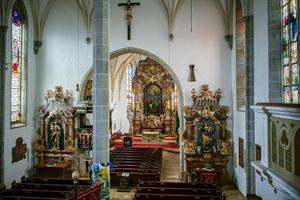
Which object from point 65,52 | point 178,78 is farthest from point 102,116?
point 65,52

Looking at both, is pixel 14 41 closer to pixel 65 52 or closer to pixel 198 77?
pixel 65 52

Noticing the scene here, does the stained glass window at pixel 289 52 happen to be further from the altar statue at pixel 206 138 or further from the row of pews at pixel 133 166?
the row of pews at pixel 133 166

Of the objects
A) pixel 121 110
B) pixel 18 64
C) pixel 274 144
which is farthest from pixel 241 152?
pixel 121 110

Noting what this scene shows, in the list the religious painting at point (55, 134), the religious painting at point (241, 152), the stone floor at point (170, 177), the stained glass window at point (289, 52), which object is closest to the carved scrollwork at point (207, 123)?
the religious painting at point (241, 152)

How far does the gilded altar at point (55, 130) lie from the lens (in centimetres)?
1662

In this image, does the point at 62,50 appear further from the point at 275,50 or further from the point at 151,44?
the point at 275,50

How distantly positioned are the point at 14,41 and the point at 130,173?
8.79 metres

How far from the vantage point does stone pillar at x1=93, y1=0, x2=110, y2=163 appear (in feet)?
31.5

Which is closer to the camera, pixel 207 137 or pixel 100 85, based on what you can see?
pixel 100 85

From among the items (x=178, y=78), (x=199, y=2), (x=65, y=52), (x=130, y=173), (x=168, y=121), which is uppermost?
(x=199, y=2)

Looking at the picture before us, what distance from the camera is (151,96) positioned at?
2939 cm

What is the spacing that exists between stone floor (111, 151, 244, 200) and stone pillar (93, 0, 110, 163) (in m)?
3.16

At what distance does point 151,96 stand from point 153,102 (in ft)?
2.06

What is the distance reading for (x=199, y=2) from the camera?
16.4m
